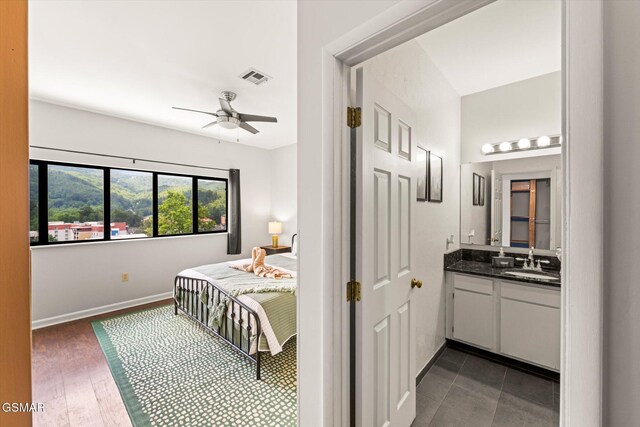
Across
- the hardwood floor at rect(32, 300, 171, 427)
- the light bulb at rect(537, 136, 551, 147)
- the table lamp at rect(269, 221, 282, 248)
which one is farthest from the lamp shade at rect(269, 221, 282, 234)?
the light bulb at rect(537, 136, 551, 147)

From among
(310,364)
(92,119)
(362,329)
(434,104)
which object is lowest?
(310,364)

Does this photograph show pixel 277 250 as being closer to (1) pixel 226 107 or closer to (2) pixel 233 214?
(2) pixel 233 214

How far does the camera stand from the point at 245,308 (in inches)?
94.7

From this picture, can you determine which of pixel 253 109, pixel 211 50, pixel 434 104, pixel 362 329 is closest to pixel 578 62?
pixel 362 329

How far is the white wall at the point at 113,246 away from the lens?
333 centimetres

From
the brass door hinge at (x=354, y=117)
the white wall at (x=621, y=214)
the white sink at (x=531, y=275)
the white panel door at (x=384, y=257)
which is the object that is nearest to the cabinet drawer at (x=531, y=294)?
the white sink at (x=531, y=275)

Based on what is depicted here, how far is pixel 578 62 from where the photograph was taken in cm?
59

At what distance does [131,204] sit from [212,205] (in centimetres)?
129

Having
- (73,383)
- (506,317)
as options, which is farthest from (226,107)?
(506,317)

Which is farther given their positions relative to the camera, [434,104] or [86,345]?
[86,345]

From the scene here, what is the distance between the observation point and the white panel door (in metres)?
1.24

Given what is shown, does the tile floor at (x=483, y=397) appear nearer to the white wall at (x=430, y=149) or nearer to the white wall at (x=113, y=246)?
the white wall at (x=430, y=149)

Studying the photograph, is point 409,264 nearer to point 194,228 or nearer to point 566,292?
point 566,292

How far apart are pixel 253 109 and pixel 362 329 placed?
10.9ft
